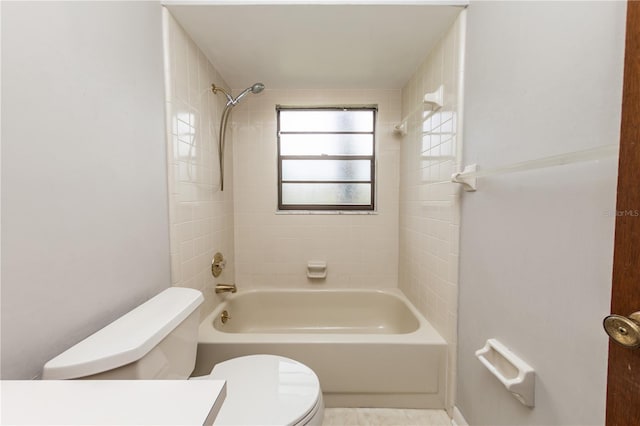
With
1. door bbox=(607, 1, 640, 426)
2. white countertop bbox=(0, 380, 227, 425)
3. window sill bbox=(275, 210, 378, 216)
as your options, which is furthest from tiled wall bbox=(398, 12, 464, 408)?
→ white countertop bbox=(0, 380, 227, 425)

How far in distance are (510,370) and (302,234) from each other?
1.51m

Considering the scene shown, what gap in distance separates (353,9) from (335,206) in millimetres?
1318

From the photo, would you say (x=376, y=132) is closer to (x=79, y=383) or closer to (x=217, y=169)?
(x=217, y=169)

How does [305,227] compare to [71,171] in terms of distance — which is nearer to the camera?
[71,171]

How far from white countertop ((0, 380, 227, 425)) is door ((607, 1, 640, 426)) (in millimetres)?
736

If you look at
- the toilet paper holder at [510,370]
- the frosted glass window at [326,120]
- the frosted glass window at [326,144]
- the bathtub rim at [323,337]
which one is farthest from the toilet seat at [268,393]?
the frosted glass window at [326,120]

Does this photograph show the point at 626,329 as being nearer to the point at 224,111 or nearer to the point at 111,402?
the point at 111,402

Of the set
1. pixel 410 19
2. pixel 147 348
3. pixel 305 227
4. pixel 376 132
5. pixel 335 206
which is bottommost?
pixel 147 348

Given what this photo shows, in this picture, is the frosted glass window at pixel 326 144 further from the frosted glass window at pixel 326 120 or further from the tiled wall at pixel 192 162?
the tiled wall at pixel 192 162

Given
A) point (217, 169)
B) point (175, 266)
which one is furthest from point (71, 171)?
point (217, 169)

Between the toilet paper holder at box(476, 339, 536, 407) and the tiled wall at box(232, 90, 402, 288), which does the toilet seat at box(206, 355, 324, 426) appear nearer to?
the toilet paper holder at box(476, 339, 536, 407)

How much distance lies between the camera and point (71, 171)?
0.72m

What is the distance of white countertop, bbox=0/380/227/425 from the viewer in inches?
16.3

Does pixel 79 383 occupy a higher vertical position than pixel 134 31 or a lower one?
lower
